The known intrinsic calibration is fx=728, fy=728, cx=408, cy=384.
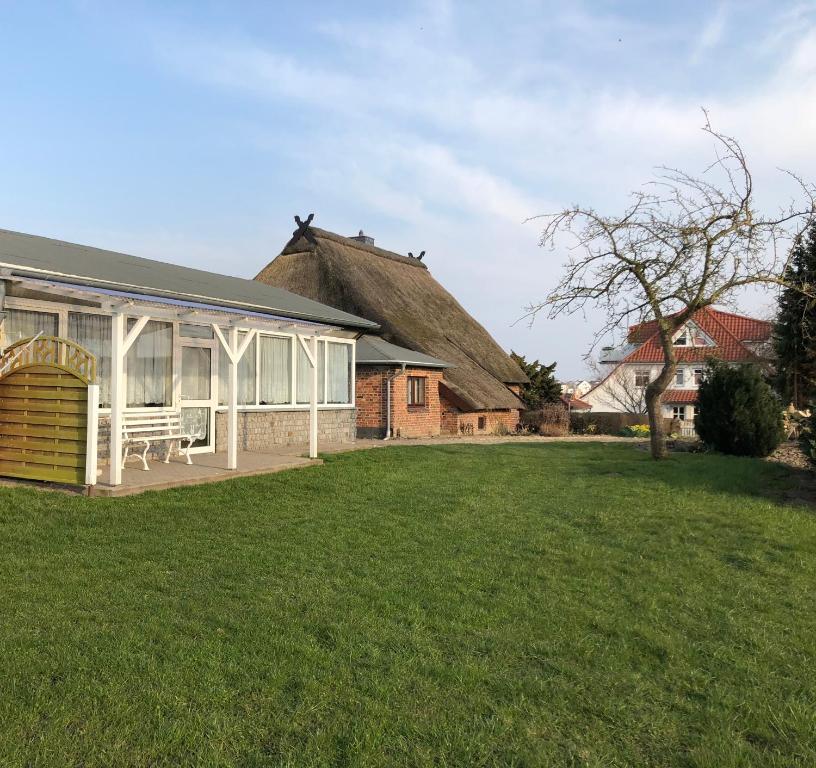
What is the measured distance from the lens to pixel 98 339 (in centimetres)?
1076

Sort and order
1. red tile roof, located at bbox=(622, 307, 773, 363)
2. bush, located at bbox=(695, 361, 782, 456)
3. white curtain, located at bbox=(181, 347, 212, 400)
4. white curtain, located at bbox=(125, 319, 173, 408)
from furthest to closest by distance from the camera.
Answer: red tile roof, located at bbox=(622, 307, 773, 363) < bush, located at bbox=(695, 361, 782, 456) < white curtain, located at bbox=(181, 347, 212, 400) < white curtain, located at bbox=(125, 319, 173, 408)

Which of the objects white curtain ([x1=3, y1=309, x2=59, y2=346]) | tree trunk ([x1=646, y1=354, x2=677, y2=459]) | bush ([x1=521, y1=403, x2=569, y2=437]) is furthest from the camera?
bush ([x1=521, y1=403, x2=569, y2=437])

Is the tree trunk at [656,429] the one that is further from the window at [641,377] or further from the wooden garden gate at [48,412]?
the window at [641,377]

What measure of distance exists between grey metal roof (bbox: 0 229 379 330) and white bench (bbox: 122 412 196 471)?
1.88 m

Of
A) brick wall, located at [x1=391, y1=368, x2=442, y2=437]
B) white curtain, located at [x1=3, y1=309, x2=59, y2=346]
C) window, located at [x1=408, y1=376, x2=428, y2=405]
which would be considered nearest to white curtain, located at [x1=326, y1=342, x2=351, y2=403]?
brick wall, located at [x1=391, y1=368, x2=442, y2=437]

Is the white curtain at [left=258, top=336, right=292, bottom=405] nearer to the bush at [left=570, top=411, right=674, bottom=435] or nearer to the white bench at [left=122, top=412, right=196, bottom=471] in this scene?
the white bench at [left=122, top=412, right=196, bottom=471]

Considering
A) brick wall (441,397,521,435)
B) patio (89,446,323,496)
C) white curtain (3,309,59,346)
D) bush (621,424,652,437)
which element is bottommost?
patio (89,446,323,496)

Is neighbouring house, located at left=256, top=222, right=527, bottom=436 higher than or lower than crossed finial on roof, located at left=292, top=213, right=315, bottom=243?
lower

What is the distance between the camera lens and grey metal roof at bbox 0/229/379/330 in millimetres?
10117

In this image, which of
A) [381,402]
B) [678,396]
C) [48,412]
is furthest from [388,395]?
[678,396]

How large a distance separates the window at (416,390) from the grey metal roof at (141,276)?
162 inches

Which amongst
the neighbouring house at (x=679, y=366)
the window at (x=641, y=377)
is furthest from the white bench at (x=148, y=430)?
the window at (x=641, y=377)

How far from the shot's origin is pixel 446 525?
7.83 meters

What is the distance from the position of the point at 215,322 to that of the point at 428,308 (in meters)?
17.5
